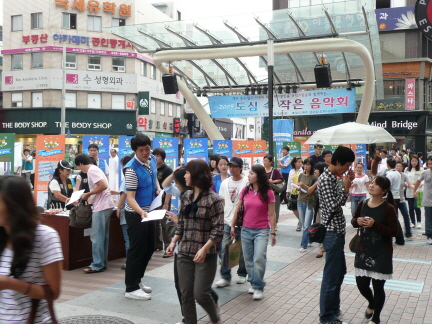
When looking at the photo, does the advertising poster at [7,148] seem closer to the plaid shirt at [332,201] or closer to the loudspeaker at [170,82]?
the loudspeaker at [170,82]

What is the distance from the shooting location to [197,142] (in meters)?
14.3

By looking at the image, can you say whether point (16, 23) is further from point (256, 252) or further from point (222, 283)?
point (256, 252)

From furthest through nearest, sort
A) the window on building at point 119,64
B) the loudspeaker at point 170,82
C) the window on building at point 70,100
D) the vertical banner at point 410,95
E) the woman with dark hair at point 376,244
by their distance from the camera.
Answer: the window on building at point 119,64 < the window on building at point 70,100 < the vertical banner at point 410,95 < the loudspeaker at point 170,82 < the woman with dark hair at point 376,244

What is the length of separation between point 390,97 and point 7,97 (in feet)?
101

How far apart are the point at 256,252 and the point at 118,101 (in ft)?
121

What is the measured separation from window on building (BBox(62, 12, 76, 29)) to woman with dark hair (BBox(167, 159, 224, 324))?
38.9 metres

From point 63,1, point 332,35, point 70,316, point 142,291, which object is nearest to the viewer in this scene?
point 70,316

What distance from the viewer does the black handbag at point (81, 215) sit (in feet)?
24.1

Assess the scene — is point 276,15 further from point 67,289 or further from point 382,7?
point 382,7

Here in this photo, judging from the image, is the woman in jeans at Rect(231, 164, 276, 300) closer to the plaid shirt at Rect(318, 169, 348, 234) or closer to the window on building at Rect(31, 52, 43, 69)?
the plaid shirt at Rect(318, 169, 348, 234)

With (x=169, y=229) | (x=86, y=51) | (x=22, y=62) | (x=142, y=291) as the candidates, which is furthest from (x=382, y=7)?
(x=142, y=291)

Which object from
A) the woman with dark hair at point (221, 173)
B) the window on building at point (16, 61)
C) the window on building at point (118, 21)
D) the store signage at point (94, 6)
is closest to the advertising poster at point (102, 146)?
the woman with dark hair at point (221, 173)

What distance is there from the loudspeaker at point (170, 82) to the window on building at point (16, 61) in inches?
1064

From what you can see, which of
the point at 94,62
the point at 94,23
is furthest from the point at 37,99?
the point at 94,23
